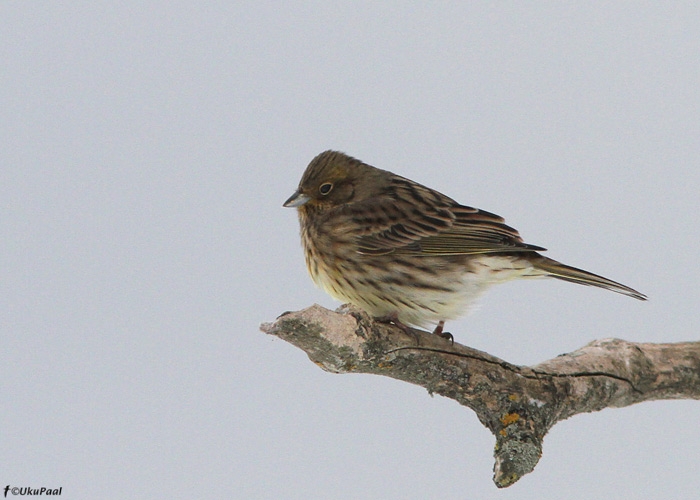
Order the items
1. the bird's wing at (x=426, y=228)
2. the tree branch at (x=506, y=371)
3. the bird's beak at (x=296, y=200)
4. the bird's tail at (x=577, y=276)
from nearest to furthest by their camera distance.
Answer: the tree branch at (x=506, y=371)
the bird's tail at (x=577, y=276)
the bird's wing at (x=426, y=228)
the bird's beak at (x=296, y=200)

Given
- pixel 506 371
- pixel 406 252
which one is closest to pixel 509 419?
pixel 506 371

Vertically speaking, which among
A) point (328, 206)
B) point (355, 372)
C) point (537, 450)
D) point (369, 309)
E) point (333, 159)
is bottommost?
point (537, 450)

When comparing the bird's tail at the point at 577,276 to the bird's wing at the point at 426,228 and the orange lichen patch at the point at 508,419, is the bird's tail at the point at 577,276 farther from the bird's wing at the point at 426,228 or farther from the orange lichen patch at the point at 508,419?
the orange lichen patch at the point at 508,419

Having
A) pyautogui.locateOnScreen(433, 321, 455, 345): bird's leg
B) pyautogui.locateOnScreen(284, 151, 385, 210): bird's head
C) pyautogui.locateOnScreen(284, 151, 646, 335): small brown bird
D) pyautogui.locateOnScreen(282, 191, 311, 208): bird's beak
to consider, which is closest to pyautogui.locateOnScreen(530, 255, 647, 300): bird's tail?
pyautogui.locateOnScreen(284, 151, 646, 335): small brown bird

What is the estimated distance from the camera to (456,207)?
6.25 m

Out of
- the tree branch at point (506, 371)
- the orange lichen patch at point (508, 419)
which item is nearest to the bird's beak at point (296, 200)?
the tree branch at point (506, 371)

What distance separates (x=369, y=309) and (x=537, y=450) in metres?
1.42

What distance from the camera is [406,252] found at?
5.69 metres

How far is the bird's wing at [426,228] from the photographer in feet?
18.7

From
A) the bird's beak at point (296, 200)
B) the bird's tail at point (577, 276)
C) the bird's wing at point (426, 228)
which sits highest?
the bird's beak at point (296, 200)

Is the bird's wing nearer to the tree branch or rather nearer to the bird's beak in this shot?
the bird's beak

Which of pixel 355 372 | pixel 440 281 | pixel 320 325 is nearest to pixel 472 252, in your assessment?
pixel 440 281

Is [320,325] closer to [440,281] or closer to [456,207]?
[440,281]

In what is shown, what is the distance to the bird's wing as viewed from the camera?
5707 millimetres
